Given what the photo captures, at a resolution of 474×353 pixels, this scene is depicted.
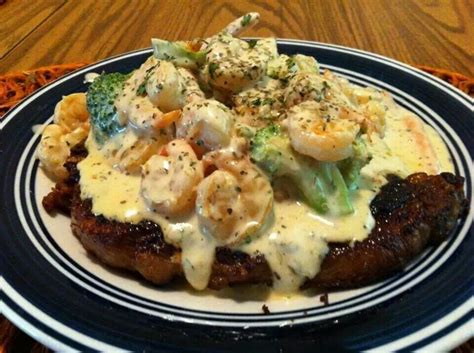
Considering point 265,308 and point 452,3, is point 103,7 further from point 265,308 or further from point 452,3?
point 265,308

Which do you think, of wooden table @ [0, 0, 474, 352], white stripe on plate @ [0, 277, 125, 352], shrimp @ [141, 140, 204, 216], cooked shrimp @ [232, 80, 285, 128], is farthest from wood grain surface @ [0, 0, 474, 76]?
white stripe on plate @ [0, 277, 125, 352]

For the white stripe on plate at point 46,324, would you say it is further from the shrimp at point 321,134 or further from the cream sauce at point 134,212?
the shrimp at point 321,134

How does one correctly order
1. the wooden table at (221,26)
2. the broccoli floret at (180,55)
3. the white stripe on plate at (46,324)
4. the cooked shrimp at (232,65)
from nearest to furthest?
the white stripe on plate at (46,324)
the cooked shrimp at (232,65)
the broccoli floret at (180,55)
the wooden table at (221,26)

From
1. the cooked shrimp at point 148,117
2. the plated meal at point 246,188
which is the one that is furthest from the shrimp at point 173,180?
the cooked shrimp at point 148,117

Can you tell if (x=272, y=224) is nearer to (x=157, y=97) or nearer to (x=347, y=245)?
(x=347, y=245)

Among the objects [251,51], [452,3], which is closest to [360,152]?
[251,51]

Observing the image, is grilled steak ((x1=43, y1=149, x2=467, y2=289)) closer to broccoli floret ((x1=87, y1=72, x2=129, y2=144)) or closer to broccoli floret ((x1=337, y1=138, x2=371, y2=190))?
broccoli floret ((x1=337, y1=138, x2=371, y2=190))
